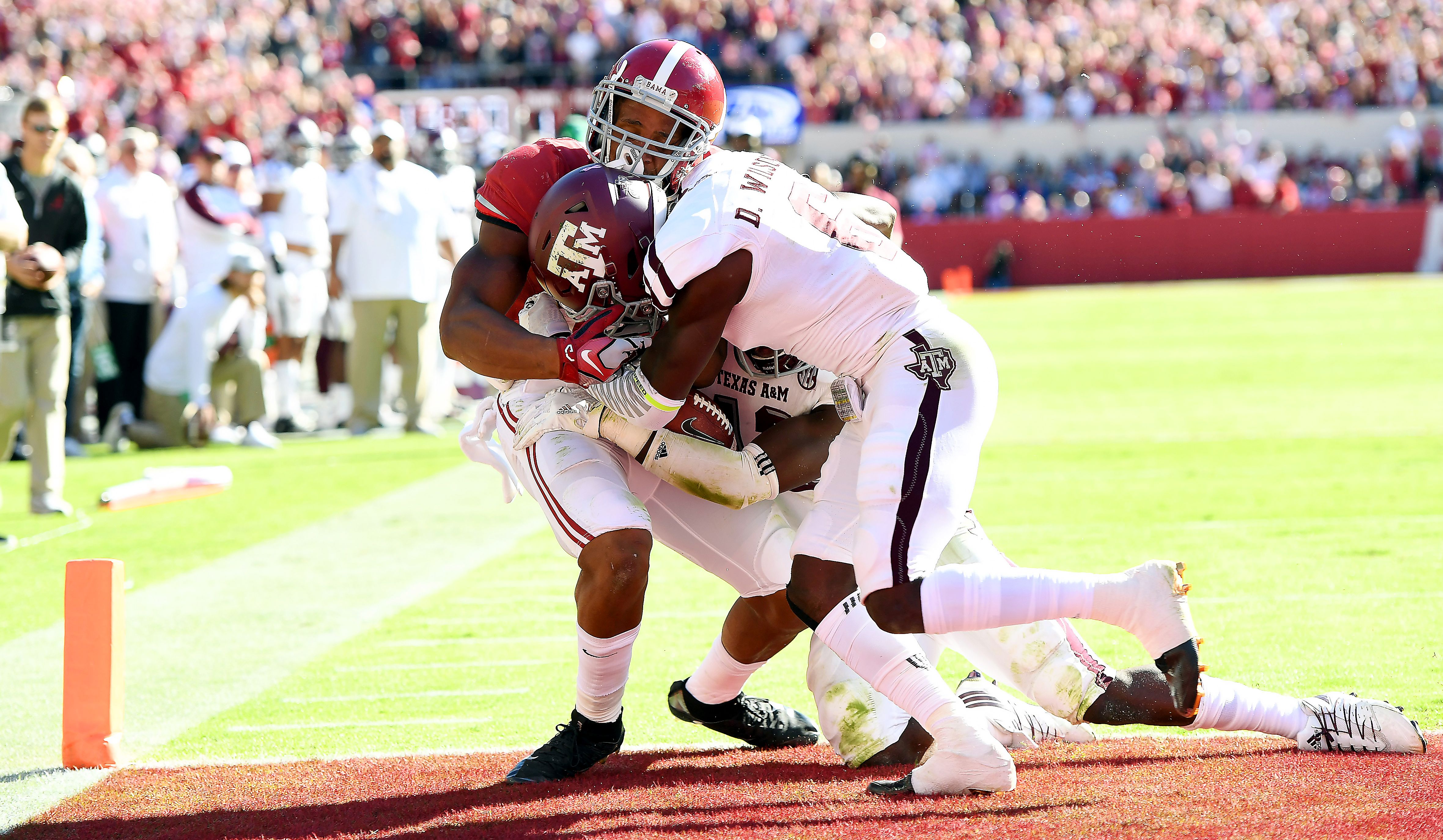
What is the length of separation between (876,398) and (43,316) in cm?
536

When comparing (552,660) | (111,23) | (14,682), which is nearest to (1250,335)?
(552,660)

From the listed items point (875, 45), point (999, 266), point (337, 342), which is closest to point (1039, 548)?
point (337, 342)

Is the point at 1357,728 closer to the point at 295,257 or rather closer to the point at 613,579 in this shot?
the point at 613,579

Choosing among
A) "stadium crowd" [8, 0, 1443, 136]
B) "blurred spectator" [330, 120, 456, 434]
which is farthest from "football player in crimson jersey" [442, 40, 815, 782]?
"stadium crowd" [8, 0, 1443, 136]

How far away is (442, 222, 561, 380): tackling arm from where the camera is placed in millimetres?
3795

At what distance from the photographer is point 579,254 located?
12.3 ft

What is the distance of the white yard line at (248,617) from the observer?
4.28 m

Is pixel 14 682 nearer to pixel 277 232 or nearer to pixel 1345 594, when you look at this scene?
pixel 1345 594

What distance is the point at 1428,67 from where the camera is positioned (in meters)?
27.9

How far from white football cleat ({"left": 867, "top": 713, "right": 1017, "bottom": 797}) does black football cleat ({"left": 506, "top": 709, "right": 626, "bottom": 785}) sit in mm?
823

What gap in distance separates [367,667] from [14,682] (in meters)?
1.10

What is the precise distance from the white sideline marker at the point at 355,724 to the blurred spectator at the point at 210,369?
244 inches

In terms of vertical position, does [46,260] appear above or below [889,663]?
below

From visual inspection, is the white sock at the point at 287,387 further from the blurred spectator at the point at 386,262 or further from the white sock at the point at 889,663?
the white sock at the point at 889,663
